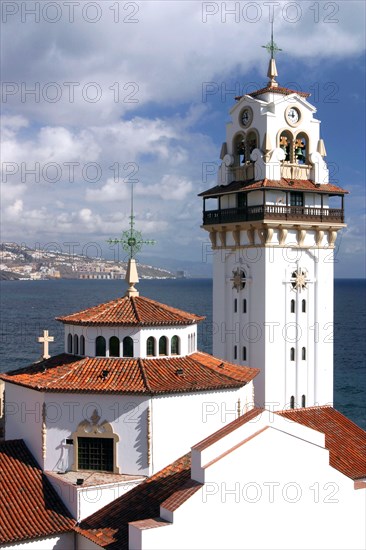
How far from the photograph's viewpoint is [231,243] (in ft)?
172

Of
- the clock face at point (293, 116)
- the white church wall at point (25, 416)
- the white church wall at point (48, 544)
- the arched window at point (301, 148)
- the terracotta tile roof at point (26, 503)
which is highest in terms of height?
the clock face at point (293, 116)

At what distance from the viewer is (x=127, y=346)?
35.4 m

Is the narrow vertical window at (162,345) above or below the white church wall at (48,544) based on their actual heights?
above

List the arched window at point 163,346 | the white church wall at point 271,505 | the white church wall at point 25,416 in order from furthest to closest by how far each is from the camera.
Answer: the arched window at point 163,346 → the white church wall at point 25,416 → the white church wall at point 271,505

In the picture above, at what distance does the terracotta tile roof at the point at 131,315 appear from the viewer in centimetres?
3519

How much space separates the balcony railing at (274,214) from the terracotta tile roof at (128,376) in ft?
48.8

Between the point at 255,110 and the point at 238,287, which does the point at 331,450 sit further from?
the point at 255,110

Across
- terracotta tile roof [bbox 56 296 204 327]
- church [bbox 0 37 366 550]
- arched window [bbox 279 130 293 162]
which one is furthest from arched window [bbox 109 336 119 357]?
arched window [bbox 279 130 293 162]

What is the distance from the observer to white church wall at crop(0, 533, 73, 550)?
29.6m

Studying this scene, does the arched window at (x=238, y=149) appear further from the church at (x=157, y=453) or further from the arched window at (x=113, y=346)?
the arched window at (x=113, y=346)

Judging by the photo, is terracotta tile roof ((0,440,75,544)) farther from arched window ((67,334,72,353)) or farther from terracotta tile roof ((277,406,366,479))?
terracotta tile roof ((277,406,366,479))

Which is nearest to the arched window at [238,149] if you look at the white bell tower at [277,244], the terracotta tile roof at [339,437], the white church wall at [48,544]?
the white bell tower at [277,244]

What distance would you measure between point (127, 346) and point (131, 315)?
4.97 feet

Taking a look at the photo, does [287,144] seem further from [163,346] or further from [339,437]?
[163,346]
